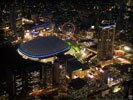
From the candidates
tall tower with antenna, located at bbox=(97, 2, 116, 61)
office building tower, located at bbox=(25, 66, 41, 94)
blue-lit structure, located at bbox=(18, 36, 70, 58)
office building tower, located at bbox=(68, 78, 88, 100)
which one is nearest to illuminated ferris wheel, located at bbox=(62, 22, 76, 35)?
blue-lit structure, located at bbox=(18, 36, 70, 58)

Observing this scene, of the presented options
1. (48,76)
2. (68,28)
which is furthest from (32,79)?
(68,28)

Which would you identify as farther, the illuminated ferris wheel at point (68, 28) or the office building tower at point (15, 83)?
the illuminated ferris wheel at point (68, 28)

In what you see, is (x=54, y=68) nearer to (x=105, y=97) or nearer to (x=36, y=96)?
(x=36, y=96)

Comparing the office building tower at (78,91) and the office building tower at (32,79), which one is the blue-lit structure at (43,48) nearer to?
the office building tower at (32,79)

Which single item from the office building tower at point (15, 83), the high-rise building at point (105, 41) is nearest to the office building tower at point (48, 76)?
the office building tower at point (15, 83)

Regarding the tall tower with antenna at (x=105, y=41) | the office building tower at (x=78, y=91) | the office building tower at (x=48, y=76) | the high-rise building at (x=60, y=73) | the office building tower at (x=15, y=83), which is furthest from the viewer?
the tall tower with antenna at (x=105, y=41)

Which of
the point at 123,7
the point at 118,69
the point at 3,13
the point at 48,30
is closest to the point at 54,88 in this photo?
the point at 118,69

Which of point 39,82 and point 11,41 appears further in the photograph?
point 11,41
